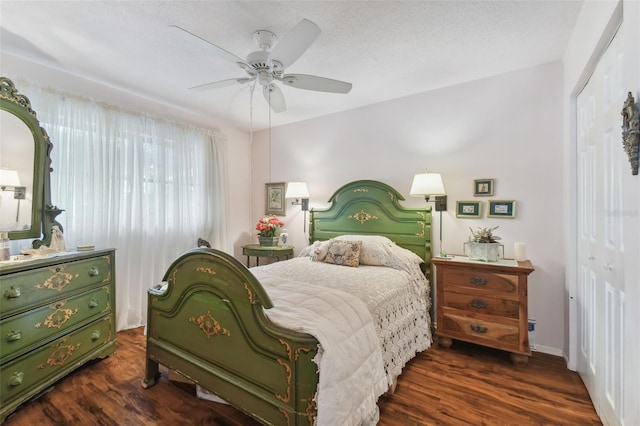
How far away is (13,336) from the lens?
178cm

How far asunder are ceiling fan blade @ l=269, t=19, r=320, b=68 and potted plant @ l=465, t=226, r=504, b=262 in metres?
2.17

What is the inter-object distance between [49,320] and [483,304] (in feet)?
11.2

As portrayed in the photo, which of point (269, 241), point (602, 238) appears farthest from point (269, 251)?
point (602, 238)

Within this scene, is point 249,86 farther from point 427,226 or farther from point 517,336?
point 517,336

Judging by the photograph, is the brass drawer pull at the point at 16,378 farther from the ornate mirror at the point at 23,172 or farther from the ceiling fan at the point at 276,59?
the ceiling fan at the point at 276,59

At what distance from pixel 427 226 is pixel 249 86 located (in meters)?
2.48

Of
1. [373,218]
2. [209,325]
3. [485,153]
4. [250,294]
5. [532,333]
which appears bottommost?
[532,333]

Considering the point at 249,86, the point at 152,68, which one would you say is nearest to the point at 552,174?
the point at 249,86

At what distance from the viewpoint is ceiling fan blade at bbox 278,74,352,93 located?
2.04 metres

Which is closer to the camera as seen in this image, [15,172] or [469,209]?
[15,172]

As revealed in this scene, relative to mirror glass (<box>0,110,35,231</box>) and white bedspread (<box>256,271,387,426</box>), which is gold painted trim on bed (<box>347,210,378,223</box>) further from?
mirror glass (<box>0,110,35,231</box>)

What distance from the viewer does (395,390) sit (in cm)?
199

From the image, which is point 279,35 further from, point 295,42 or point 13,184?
point 13,184

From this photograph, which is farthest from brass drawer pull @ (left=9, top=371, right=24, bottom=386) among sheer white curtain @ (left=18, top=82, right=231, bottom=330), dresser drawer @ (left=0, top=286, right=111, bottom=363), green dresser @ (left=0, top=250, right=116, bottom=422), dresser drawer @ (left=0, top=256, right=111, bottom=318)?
sheer white curtain @ (left=18, top=82, right=231, bottom=330)
